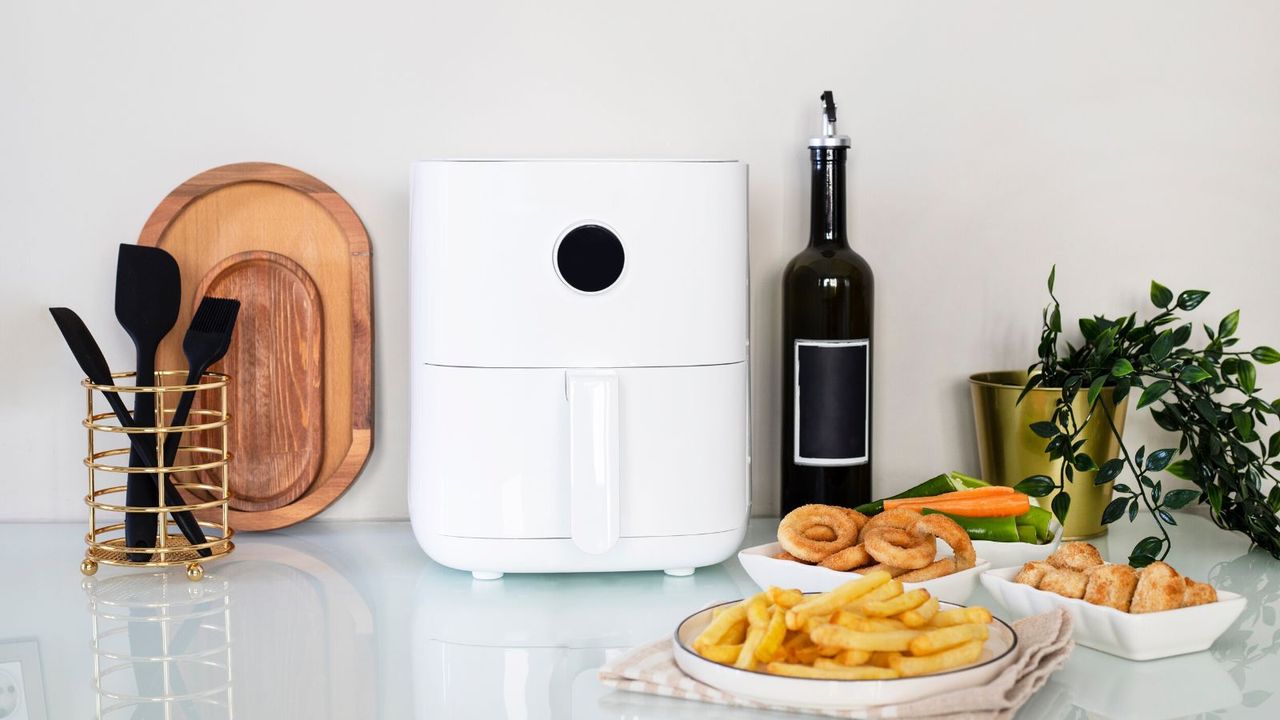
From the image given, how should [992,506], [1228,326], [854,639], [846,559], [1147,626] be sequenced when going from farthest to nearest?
[1228,326], [992,506], [846,559], [1147,626], [854,639]

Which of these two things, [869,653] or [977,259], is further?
[977,259]

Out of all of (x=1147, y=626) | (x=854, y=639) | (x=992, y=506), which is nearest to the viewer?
(x=854, y=639)

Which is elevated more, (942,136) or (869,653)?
(942,136)

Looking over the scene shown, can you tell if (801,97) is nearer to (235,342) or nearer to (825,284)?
(825,284)

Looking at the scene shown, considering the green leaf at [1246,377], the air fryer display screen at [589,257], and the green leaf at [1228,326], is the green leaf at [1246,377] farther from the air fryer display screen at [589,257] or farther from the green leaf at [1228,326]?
the air fryer display screen at [589,257]

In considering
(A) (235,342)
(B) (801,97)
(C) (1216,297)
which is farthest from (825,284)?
(A) (235,342)

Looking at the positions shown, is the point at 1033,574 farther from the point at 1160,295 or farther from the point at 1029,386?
the point at 1160,295

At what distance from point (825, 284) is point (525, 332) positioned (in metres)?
0.31

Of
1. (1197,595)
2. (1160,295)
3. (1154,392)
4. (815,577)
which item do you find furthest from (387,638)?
(1160,295)

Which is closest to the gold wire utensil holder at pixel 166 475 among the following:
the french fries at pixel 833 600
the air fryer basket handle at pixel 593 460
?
the air fryer basket handle at pixel 593 460

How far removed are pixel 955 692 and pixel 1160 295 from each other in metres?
0.64

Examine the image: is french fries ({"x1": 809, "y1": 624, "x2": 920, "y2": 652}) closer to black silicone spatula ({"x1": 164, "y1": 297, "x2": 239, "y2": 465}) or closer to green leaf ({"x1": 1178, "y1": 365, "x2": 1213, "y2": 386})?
green leaf ({"x1": 1178, "y1": 365, "x2": 1213, "y2": 386})

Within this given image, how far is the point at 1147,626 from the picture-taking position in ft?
2.50

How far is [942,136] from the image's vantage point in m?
1.19
